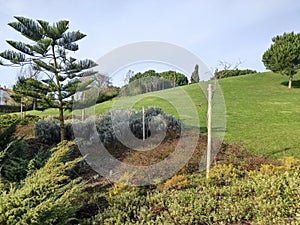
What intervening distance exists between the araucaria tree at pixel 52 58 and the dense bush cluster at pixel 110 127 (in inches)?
50.8

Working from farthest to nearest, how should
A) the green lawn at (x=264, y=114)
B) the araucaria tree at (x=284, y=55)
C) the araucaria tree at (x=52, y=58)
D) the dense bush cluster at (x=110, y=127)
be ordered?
the araucaria tree at (x=284, y=55), the green lawn at (x=264, y=114), the dense bush cluster at (x=110, y=127), the araucaria tree at (x=52, y=58)

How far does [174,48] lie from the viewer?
16.1 feet

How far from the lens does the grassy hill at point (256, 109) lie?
7848mm

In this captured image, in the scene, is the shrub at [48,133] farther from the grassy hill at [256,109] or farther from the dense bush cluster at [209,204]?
the dense bush cluster at [209,204]

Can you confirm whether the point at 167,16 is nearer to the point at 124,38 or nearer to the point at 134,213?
the point at 124,38

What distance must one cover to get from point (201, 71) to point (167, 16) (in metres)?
1.83

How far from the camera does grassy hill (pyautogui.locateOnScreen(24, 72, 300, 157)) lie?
25.7ft

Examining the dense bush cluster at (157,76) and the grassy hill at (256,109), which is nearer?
the dense bush cluster at (157,76)

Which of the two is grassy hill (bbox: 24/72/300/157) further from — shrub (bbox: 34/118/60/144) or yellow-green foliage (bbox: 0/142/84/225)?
yellow-green foliage (bbox: 0/142/84/225)

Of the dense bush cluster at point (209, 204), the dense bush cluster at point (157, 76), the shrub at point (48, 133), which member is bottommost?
the dense bush cluster at point (209, 204)

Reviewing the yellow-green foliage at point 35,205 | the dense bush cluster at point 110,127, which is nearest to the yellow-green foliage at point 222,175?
the yellow-green foliage at point 35,205

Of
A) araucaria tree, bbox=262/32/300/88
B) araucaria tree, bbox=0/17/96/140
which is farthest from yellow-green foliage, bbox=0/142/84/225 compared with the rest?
araucaria tree, bbox=262/32/300/88

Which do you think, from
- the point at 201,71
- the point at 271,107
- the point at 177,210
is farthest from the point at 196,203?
the point at 271,107

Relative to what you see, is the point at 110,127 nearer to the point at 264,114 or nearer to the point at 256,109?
the point at 264,114
